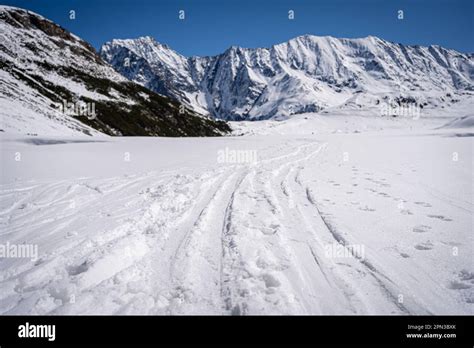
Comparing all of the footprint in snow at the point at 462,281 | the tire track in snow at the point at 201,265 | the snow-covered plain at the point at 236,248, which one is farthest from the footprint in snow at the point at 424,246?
the tire track in snow at the point at 201,265

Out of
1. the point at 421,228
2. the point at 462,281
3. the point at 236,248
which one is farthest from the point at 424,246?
the point at 236,248

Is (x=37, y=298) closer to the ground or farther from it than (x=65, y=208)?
closer to the ground

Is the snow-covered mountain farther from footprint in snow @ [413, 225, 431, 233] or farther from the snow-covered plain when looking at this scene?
footprint in snow @ [413, 225, 431, 233]

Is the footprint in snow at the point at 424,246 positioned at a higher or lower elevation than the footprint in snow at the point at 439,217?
lower

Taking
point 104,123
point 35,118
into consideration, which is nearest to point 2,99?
point 35,118

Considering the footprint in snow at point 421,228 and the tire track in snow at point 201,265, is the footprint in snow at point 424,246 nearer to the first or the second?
the footprint in snow at point 421,228

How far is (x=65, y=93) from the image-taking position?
10700cm

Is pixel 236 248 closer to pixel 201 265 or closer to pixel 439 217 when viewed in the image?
pixel 201 265

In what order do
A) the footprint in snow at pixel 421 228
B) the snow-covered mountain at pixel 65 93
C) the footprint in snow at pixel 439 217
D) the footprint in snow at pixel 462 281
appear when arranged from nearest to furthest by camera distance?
the footprint in snow at pixel 462 281
the footprint in snow at pixel 421 228
the footprint in snow at pixel 439 217
the snow-covered mountain at pixel 65 93

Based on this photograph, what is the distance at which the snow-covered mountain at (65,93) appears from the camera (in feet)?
226
